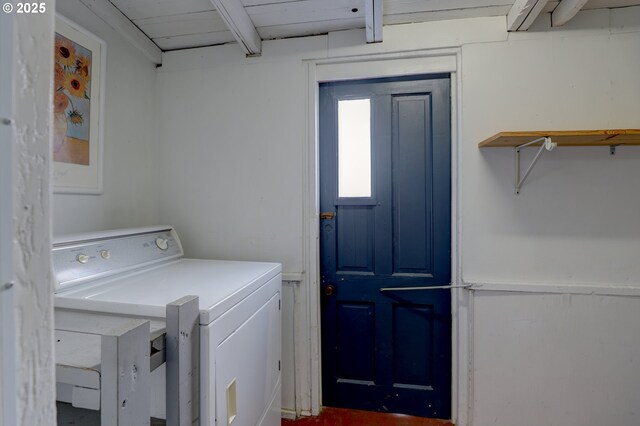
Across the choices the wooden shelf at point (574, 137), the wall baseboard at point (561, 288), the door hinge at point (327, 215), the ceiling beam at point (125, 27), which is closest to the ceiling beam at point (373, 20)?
the wooden shelf at point (574, 137)

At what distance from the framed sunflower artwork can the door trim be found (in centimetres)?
110

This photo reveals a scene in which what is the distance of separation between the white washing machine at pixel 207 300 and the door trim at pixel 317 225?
0.96ft

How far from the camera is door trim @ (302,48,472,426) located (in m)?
1.71

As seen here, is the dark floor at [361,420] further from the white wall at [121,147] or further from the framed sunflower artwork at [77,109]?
the framed sunflower artwork at [77,109]

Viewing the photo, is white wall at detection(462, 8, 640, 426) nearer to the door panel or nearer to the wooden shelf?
the wooden shelf

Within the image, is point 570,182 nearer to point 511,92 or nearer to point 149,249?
point 511,92

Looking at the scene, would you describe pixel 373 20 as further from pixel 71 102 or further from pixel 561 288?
pixel 561 288

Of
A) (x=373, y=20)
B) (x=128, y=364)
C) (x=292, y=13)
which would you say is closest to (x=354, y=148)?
(x=373, y=20)

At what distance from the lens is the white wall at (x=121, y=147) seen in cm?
152

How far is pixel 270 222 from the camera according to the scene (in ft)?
6.21

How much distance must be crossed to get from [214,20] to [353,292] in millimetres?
1772

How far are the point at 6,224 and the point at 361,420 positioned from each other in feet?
6.52

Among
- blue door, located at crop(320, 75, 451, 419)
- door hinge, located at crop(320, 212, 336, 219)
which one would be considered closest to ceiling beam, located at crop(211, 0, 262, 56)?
blue door, located at crop(320, 75, 451, 419)

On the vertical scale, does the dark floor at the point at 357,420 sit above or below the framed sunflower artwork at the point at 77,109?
below
